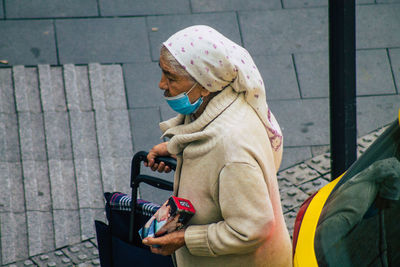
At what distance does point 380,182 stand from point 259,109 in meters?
0.65

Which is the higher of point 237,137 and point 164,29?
point 164,29

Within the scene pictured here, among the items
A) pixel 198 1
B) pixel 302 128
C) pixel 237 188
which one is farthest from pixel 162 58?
pixel 198 1

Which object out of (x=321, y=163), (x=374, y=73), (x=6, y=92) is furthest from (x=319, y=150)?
(x=6, y=92)

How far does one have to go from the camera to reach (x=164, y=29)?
6.53 m

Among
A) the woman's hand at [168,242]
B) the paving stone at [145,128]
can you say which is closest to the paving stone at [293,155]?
the paving stone at [145,128]

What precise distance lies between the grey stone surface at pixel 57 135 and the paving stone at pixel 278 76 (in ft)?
6.47

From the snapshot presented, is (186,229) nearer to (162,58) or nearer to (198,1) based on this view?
(162,58)

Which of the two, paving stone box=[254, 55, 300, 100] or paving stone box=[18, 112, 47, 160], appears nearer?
paving stone box=[18, 112, 47, 160]

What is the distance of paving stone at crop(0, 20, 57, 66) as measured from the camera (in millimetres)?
6125

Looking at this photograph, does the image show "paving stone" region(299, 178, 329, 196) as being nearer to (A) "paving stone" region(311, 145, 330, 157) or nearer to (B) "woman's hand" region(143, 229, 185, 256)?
(A) "paving stone" region(311, 145, 330, 157)

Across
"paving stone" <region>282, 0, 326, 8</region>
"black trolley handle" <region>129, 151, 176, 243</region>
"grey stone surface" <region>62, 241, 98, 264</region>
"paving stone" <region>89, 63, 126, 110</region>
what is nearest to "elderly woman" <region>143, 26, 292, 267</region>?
"black trolley handle" <region>129, 151, 176, 243</region>

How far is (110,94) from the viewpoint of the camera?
19.5ft

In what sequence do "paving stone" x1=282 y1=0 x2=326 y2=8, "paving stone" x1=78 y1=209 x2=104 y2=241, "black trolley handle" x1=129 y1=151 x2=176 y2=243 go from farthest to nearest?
"paving stone" x1=282 y1=0 x2=326 y2=8, "paving stone" x1=78 y1=209 x2=104 y2=241, "black trolley handle" x1=129 y1=151 x2=176 y2=243

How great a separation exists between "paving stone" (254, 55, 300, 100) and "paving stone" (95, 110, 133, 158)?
4.73 feet
